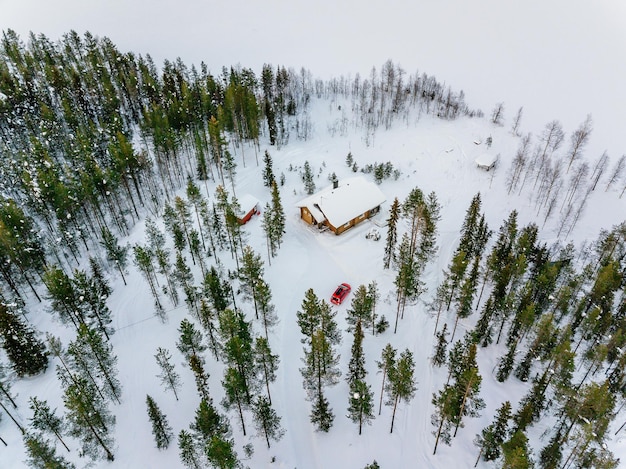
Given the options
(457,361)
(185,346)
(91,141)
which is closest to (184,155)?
(91,141)

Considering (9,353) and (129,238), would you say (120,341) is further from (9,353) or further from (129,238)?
(129,238)

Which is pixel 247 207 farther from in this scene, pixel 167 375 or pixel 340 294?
pixel 167 375

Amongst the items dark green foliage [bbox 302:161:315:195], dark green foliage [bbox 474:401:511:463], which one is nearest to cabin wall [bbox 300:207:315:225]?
dark green foliage [bbox 302:161:315:195]

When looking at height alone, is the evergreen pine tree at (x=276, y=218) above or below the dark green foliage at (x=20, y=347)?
above

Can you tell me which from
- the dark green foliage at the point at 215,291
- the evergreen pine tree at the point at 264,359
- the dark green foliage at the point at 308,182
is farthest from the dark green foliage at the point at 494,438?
the dark green foliage at the point at 308,182

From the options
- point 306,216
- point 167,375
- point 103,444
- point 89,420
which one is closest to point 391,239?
point 306,216

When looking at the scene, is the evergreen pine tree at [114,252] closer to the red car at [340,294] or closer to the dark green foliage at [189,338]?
Result: the dark green foliage at [189,338]
